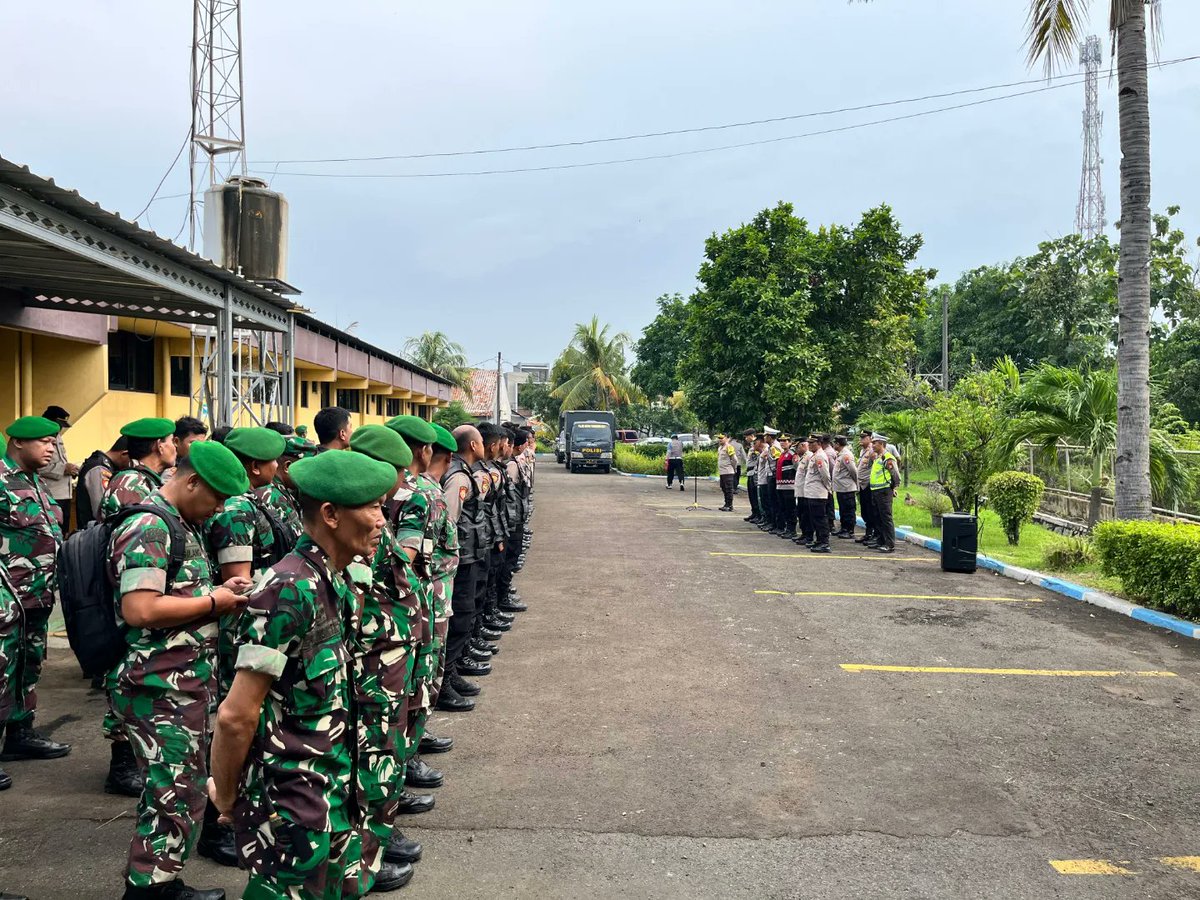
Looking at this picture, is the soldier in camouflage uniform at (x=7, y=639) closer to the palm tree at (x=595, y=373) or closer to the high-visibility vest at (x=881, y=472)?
the high-visibility vest at (x=881, y=472)

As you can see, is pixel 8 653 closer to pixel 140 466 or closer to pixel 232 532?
pixel 140 466

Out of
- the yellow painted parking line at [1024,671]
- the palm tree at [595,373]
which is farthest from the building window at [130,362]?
the palm tree at [595,373]

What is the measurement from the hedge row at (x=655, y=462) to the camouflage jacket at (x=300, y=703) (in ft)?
91.9

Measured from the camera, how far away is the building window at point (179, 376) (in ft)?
50.0

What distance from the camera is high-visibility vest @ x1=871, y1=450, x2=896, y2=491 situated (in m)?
13.5

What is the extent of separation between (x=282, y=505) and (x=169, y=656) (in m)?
2.12

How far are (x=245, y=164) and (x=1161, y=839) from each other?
17.2 metres

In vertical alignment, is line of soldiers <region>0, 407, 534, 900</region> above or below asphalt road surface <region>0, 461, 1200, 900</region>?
above

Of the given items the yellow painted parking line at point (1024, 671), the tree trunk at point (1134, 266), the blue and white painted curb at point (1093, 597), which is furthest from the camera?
the tree trunk at point (1134, 266)

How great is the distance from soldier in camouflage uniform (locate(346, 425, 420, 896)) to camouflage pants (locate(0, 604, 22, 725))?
81.6 inches

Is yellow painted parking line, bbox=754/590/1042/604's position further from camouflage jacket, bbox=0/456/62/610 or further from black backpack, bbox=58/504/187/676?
black backpack, bbox=58/504/187/676

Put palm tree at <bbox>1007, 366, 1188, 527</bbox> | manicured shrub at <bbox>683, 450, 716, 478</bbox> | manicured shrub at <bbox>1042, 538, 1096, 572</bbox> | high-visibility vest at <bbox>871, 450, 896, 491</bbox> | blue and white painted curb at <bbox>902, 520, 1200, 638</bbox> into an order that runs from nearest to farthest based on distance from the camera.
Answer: blue and white painted curb at <bbox>902, 520, 1200, 638</bbox> < manicured shrub at <bbox>1042, 538, 1096, 572</bbox> < palm tree at <bbox>1007, 366, 1188, 527</bbox> < high-visibility vest at <bbox>871, 450, 896, 491</bbox> < manicured shrub at <bbox>683, 450, 716, 478</bbox>

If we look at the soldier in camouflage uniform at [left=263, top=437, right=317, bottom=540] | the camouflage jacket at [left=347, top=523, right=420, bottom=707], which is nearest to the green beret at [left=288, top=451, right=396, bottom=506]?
the camouflage jacket at [left=347, top=523, right=420, bottom=707]

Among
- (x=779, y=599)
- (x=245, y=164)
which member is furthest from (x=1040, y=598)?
(x=245, y=164)
